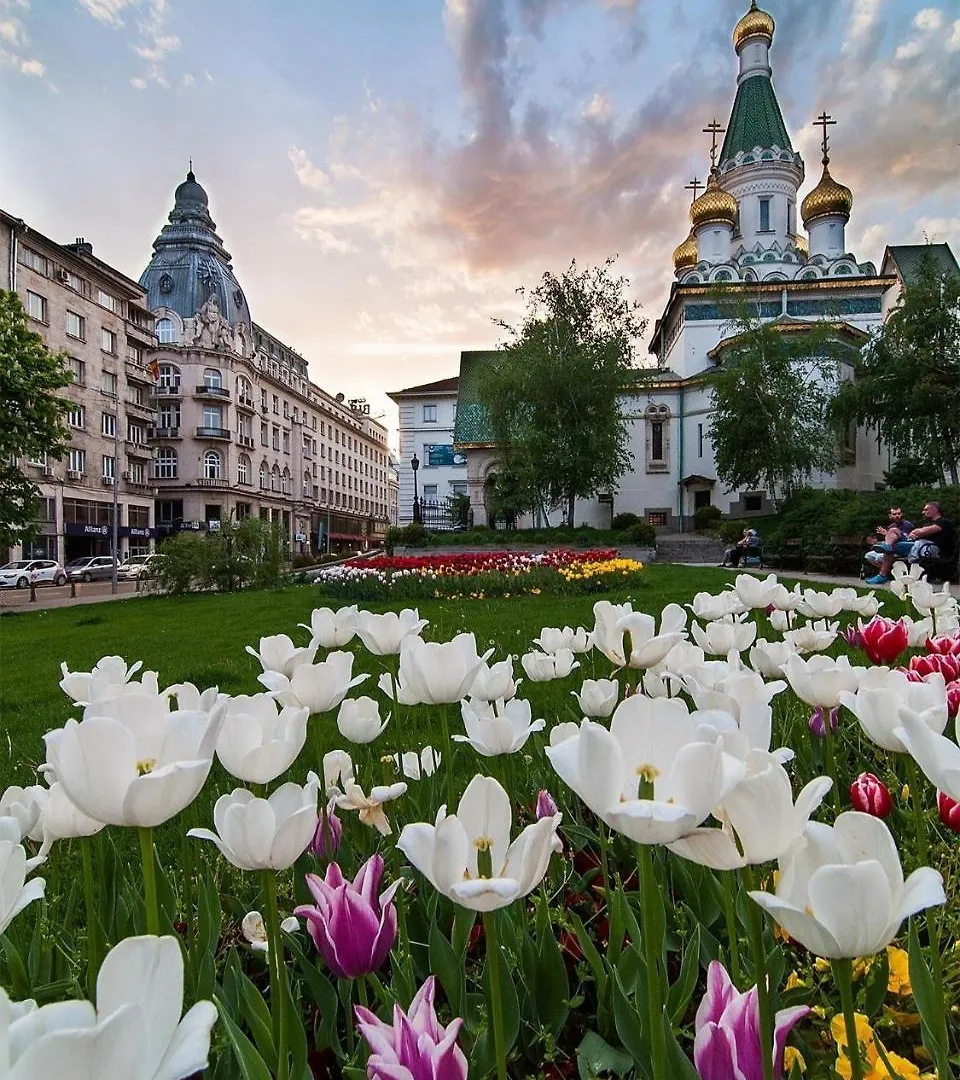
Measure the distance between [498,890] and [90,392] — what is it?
4825 centimetres

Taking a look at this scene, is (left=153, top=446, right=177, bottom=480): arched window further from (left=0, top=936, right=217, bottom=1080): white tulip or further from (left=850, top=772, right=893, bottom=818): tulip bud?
(left=0, top=936, right=217, bottom=1080): white tulip

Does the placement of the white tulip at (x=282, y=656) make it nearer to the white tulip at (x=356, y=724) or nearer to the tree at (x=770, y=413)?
the white tulip at (x=356, y=724)

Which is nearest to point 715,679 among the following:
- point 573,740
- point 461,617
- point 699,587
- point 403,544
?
point 573,740

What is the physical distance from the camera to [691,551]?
28922mm

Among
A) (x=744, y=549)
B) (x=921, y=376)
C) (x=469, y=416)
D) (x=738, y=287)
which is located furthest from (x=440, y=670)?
(x=469, y=416)

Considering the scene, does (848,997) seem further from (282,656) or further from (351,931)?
(282,656)

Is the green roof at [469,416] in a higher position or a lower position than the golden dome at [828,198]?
lower

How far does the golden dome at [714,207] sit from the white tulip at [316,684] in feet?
145

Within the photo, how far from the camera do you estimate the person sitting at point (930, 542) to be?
36.0 feet

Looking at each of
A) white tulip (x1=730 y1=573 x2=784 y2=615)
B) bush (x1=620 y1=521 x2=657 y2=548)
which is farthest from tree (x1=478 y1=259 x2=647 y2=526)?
white tulip (x1=730 y1=573 x2=784 y2=615)

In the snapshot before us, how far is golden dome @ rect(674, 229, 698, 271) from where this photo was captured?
41.9 metres

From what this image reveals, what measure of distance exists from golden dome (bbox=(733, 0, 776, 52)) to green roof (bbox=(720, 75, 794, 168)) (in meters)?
2.87

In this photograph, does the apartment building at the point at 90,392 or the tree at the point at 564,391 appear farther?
the apartment building at the point at 90,392

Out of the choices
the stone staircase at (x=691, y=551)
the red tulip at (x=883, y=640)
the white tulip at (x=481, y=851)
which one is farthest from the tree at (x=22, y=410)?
the stone staircase at (x=691, y=551)
